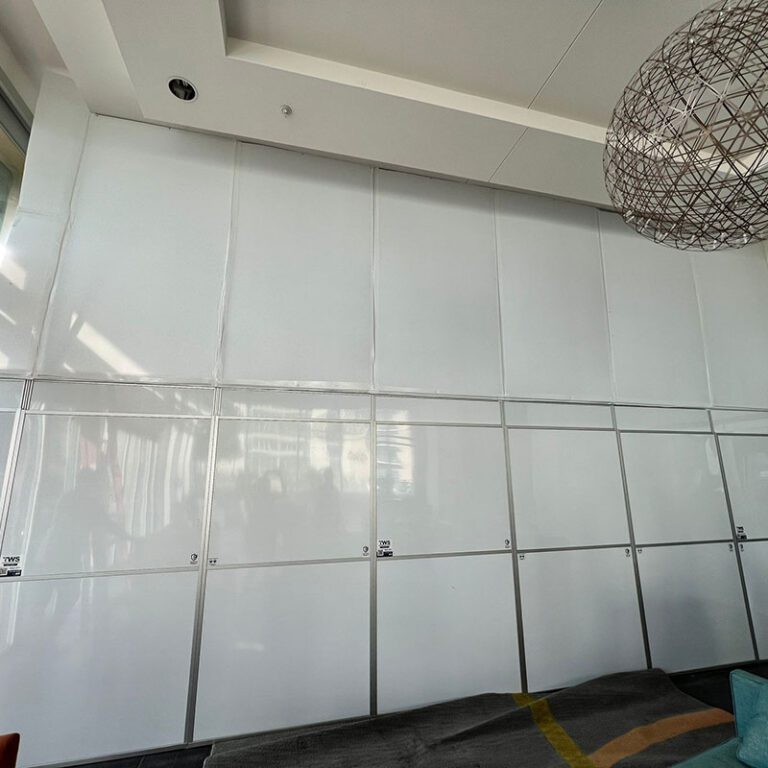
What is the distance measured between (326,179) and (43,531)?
2.82 meters

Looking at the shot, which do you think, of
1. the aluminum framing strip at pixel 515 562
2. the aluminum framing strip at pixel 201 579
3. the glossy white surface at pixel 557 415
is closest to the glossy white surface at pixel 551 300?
the glossy white surface at pixel 557 415

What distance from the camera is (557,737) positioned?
2.16m

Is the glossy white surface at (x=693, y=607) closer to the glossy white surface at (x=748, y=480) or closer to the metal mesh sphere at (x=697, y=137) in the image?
the glossy white surface at (x=748, y=480)

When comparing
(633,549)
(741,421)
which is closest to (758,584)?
(633,549)

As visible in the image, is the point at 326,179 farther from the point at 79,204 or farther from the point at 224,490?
the point at 224,490

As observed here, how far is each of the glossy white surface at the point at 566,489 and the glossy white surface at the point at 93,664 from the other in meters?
2.25

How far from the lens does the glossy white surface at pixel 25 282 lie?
2.30m

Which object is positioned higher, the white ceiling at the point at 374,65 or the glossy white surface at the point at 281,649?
the white ceiling at the point at 374,65

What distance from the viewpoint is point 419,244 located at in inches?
122

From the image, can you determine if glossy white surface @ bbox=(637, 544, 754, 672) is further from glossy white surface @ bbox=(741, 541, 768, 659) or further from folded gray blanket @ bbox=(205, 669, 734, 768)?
folded gray blanket @ bbox=(205, 669, 734, 768)

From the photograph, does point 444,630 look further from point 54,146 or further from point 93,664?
point 54,146

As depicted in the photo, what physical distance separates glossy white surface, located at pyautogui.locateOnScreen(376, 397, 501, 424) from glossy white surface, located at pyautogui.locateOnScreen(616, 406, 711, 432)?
3.73 feet

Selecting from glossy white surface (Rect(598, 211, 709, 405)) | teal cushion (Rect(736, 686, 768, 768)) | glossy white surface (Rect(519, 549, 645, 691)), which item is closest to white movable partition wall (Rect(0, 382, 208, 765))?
glossy white surface (Rect(519, 549, 645, 691))

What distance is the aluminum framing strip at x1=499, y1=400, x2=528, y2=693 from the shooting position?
2.65 m
